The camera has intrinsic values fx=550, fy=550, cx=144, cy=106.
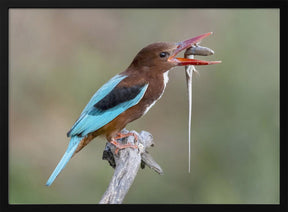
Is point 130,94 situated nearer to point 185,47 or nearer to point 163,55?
point 163,55

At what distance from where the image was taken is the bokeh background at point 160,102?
4617 mm

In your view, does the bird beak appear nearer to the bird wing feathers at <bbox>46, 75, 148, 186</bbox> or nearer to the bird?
the bird

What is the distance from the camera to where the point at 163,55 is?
382cm

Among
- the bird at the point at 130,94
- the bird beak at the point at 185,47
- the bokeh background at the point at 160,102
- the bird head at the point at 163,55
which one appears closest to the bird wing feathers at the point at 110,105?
the bird at the point at 130,94

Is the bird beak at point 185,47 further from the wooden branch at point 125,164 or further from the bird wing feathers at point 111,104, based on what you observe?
the wooden branch at point 125,164

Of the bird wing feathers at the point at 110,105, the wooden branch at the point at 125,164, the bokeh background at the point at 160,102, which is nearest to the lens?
the wooden branch at the point at 125,164

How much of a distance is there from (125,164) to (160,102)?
1710 mm

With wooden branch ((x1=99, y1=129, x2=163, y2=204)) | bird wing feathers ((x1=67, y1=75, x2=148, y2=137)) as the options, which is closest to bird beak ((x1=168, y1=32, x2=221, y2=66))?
bird wing feathers ((x1=67, y1=75, x2=148, y2=137))

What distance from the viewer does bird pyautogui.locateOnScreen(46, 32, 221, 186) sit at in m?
3.75

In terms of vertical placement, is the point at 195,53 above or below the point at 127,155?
above

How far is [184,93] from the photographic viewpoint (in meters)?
5.18

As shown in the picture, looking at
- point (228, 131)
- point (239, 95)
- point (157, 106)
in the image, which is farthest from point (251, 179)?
point (157, 106)

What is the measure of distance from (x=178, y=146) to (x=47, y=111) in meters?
1.26

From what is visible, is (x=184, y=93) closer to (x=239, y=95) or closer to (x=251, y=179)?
(x=239, y=95)
